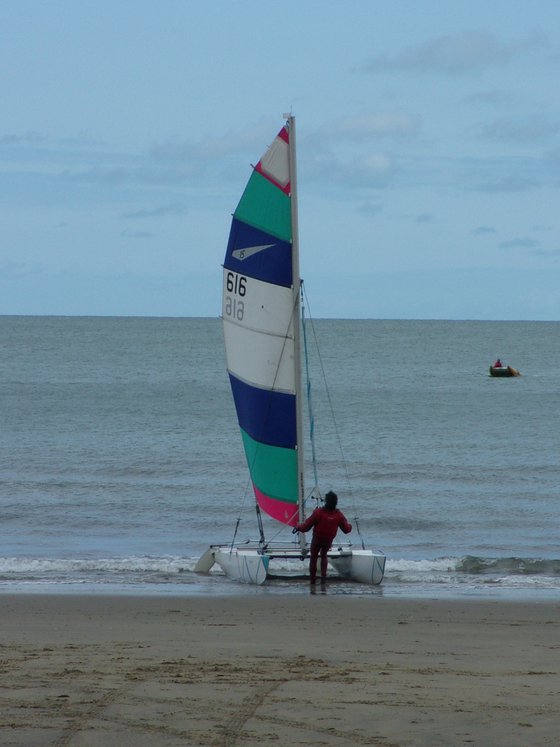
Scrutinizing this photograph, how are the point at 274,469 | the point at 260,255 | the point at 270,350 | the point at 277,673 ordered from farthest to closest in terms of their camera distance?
the point at 274,469 → the point at 270,350 → the point at 260,255 → the point at 277,673

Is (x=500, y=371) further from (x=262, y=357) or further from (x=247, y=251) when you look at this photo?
(x=247, y=251)

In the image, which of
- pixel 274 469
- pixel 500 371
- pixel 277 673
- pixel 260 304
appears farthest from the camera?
pixel 500 371

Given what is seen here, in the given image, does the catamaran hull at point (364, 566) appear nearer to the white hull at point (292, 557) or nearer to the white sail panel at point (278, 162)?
the white hull at point (292, 557)

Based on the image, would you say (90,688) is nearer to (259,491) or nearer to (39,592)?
(39,592)

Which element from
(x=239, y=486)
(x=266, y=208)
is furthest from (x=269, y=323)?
(x=239, y=486)

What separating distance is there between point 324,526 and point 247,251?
13.2ft

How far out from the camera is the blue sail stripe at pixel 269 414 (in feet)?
53.8

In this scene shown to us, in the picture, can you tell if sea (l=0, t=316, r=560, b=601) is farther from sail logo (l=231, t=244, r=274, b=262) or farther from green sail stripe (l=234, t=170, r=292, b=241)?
green sail stripe (l=234, t=170, r=292, b=241)

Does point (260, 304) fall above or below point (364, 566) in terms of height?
above

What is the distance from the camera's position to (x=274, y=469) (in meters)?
16.7

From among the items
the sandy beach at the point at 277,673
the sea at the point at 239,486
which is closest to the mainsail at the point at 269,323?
the sea at the point at 239,486

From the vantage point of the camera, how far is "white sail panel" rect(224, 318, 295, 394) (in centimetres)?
1619

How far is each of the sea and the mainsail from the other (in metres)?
1.36

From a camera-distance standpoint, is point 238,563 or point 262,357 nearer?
point 238,563
